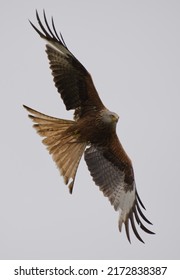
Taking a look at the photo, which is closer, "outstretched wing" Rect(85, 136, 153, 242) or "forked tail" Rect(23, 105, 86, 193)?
"forked tail" Rect(23, 105, 86, 193)

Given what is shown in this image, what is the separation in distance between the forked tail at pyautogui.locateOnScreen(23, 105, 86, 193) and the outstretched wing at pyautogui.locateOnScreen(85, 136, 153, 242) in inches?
18.2

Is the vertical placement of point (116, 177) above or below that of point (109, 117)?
below

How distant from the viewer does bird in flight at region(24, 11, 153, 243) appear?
13.0 m

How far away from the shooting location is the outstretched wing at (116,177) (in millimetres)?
13617

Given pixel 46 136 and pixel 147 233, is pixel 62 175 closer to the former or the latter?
pixel 46 136

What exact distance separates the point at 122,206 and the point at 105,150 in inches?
35.1

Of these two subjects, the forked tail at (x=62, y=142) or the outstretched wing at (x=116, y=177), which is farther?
the outstretched wing at (x=116, y=177)

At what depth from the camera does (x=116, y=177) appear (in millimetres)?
13828

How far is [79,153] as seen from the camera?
1334 centimetres

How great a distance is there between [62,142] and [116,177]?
1172mm

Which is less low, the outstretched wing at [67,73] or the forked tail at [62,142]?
the outstretched wing at [67,73]
